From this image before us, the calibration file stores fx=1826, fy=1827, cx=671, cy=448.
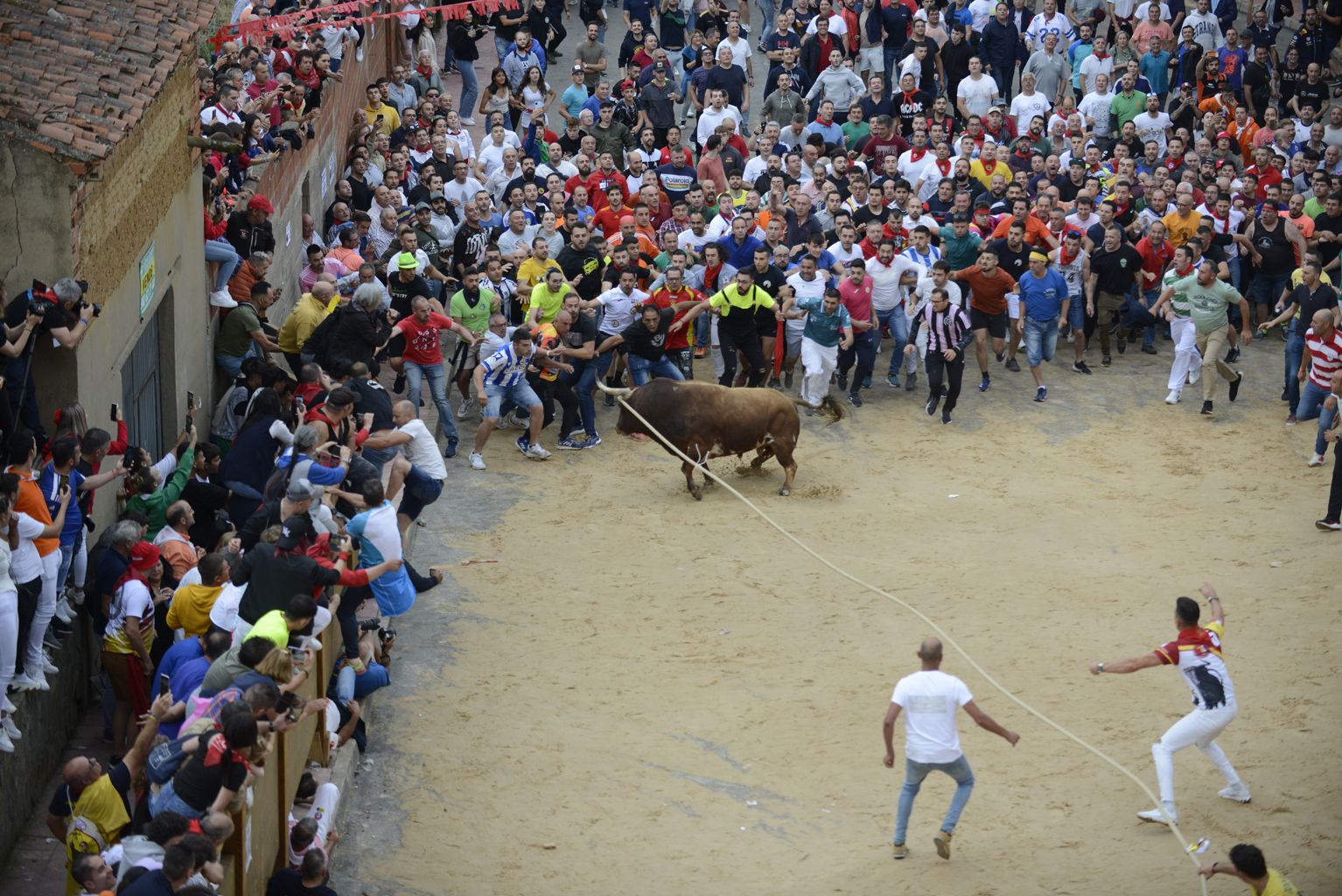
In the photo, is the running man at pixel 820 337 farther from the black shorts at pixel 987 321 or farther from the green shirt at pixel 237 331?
the green shirt at pixel 237 331

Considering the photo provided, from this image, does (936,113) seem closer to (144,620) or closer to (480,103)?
(480,103)

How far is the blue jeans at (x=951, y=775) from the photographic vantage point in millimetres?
11391

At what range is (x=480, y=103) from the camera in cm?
2625

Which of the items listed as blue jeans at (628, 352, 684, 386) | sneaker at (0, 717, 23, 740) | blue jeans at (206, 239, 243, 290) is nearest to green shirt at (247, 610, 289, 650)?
sneaker at (0, 717, 23, 740)

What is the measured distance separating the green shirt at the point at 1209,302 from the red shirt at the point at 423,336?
27.0 ft

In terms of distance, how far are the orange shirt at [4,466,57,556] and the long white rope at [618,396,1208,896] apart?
21.5 feet

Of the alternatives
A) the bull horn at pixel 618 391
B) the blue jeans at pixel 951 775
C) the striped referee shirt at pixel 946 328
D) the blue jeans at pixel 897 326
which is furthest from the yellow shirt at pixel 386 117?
the blue jeans at pixel 951 775

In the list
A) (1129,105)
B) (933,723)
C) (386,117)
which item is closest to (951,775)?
Answer: (933,723)

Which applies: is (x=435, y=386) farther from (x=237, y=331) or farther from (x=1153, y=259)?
(x=1153, y=259)

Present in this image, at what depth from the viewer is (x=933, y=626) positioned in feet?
49.5

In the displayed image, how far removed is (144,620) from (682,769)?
3856mm

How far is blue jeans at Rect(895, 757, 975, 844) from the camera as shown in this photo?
448 inches

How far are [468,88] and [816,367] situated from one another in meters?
10.3

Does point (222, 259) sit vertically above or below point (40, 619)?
above
